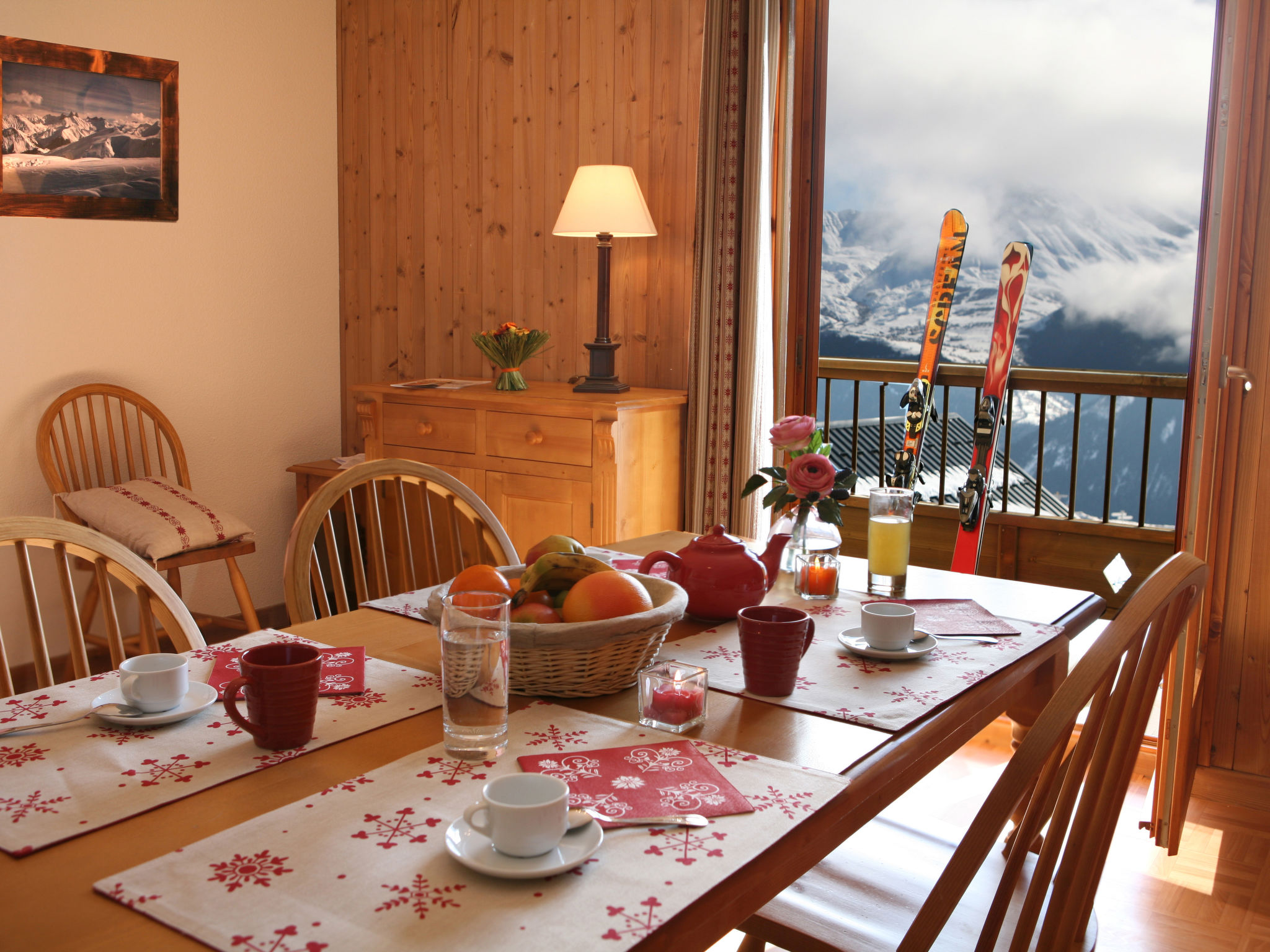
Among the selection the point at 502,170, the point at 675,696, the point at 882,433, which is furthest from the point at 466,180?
the point at 675,696

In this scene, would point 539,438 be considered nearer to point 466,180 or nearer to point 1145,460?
point 466,180

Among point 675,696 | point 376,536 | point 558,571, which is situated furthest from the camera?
point 376,536

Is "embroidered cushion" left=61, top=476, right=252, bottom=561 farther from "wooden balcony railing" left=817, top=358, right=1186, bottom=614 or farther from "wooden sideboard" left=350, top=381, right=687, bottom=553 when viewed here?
"wooden balcony railing" left=817, top=358, right=1186, bottom=614

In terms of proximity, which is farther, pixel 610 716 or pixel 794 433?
pixel 794 433

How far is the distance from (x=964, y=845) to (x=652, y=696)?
0.34 meters

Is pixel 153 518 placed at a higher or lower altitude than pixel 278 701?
lower

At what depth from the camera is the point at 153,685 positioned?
3.54 ft

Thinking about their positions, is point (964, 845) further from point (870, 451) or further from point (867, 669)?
point (870, 451)

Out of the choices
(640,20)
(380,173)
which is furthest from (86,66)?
(640,20)

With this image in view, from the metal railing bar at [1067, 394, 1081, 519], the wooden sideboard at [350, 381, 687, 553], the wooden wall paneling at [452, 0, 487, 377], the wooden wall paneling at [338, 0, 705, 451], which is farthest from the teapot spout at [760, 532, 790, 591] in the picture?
the metal railing bar at [1067, 394, 1081, 519]

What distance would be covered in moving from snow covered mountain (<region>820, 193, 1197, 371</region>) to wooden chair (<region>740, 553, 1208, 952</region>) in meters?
3.68

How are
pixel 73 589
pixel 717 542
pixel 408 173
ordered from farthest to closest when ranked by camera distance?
pixel 408 173 → pixel 717 542 → pixel 73 589

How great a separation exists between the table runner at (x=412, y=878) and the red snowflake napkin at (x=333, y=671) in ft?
0.81

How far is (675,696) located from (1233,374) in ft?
6.56
